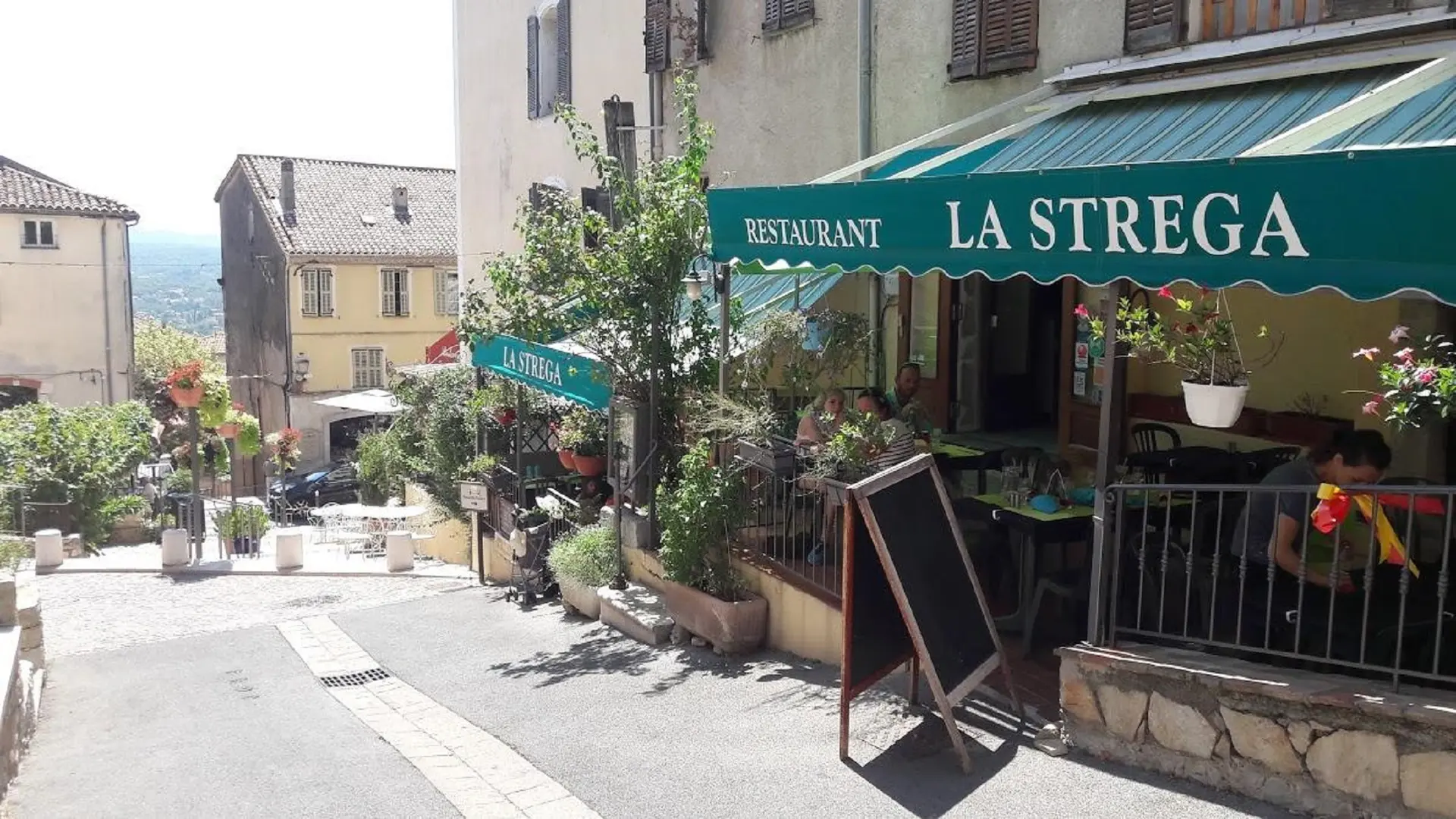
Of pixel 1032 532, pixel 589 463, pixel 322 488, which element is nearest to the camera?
pixel 1032 532

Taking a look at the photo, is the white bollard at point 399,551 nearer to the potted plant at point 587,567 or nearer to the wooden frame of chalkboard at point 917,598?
the potted plant at point 587,567

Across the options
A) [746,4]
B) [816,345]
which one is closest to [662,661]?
[816,345]

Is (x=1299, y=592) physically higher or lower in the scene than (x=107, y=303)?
lower

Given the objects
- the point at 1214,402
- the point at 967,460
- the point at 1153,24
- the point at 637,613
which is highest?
the point at 1153,24

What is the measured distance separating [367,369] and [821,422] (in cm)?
3046

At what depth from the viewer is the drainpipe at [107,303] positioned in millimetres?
31812

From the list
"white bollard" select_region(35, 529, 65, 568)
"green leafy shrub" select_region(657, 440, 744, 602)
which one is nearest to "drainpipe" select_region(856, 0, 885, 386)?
"green leafy shrub" select_region(657, 440, 744, 602)

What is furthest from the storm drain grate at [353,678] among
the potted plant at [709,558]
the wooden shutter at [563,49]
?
the wooden shutter at [563,49]

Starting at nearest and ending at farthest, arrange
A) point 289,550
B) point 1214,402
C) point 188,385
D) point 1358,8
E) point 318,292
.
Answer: point 1214,402
point 1358,8
point 289,550
point 188,385
point 318,292

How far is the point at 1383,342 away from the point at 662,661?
198 inches

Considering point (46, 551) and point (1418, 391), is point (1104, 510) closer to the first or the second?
point (1418, 391)

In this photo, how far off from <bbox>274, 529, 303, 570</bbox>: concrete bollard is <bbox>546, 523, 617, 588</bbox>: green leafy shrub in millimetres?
6785

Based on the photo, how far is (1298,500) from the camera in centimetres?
508

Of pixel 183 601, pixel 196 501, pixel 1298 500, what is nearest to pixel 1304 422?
pixel 1298 500
